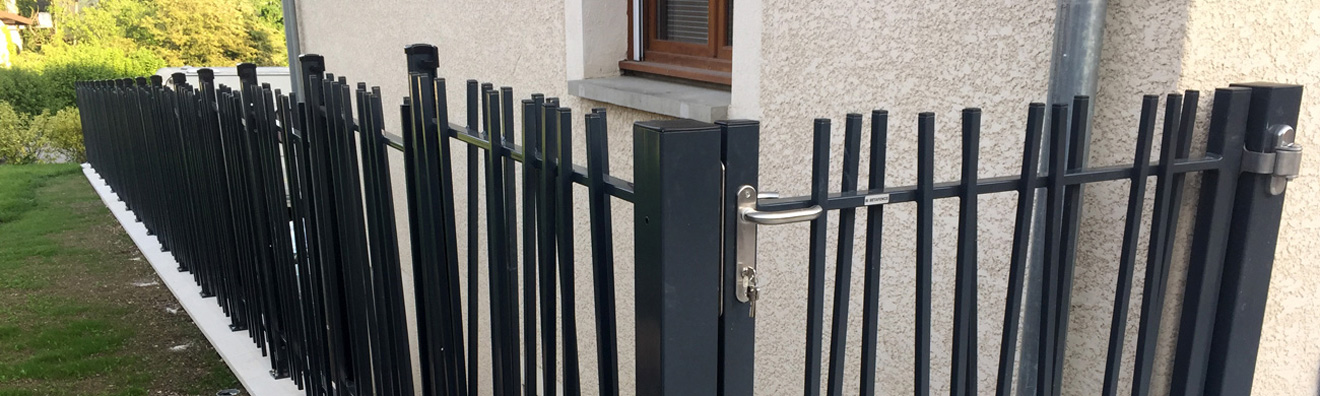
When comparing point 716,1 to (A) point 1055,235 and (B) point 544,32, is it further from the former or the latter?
(A) point 1055,235

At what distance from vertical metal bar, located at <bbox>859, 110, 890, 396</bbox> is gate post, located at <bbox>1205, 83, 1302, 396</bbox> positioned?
2.66ft

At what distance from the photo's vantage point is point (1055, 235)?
1804mm

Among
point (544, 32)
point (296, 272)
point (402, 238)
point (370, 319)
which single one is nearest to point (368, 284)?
point (370, 319)

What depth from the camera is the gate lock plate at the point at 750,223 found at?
1.52 metres

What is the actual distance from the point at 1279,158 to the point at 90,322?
6066 mm

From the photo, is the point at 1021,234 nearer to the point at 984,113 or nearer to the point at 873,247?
the point at 873,247

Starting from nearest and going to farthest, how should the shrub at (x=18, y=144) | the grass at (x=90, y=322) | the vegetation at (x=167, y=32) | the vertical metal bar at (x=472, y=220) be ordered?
1. the vertical metal bar at (x=472, y=220)
2. the grass at (x=90, y=322)
3. the shrub at (x=18, y=144)
4. the vegetation at (x=167, y=32)

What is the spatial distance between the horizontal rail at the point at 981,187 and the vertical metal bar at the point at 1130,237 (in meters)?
0.03

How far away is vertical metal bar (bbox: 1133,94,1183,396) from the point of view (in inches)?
71.6

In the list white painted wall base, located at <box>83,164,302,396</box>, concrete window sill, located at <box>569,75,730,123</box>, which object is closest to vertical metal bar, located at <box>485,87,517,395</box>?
concrete window sill, located at <box>569,75,730,123</box>

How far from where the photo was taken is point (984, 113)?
2.45 m

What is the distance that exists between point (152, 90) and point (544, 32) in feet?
8.36

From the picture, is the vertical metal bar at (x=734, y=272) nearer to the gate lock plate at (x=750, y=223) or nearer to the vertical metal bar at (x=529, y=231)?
the gate lock plate at (x=750, y=223)

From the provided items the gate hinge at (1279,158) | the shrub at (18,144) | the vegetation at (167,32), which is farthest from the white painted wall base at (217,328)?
the vegetation at (167,32)
